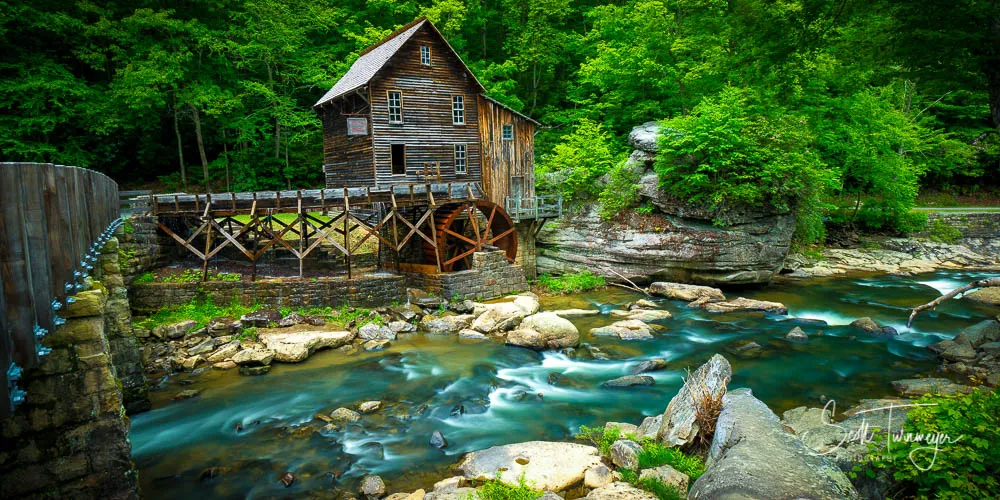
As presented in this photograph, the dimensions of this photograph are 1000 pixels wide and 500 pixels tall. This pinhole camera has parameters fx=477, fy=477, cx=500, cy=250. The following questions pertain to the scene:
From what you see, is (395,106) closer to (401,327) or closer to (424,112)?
(424,112)

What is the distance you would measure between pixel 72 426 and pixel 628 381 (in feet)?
27.6

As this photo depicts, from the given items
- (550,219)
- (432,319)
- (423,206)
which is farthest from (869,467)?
(550,219)

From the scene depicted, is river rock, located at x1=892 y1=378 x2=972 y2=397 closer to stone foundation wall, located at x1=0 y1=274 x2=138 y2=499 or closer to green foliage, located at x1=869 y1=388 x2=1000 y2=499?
green foliage, located at x1=869 y1=388 x2=1000 y2=499

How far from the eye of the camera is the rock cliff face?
17.5 m

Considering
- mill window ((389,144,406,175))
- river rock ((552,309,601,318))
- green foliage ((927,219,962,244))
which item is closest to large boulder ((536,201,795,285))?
river rock ((552,309,601,318))

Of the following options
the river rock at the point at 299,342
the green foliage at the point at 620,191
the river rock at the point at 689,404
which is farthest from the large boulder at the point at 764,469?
the green foliage at the point at 620,191

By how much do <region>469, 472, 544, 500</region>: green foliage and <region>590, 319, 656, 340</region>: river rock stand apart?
7.68 m

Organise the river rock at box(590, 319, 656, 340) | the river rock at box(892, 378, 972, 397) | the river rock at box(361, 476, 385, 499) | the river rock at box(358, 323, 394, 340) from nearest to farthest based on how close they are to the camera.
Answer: the river rock at box(361, 476, 385, 499), the river rock at box(892, 378, 972, 397), the river rock at box(590, 319, 656, 340), the river rock at box(358, 323, 394, 340)

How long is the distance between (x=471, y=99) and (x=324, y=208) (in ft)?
28.8

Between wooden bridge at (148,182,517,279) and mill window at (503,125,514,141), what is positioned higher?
mill window at (503,125,514,141)

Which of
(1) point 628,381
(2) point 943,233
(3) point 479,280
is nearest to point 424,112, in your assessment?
(3) point 479,280

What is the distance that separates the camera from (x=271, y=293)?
1406 cm

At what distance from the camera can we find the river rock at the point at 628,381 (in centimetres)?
954

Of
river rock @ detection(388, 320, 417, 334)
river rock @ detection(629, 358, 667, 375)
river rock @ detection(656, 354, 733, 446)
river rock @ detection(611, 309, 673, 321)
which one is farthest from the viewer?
river rock @ detection(611, 309, 673, 321)
